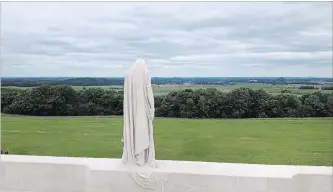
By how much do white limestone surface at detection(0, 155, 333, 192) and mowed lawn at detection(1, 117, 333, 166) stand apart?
1.59 metres

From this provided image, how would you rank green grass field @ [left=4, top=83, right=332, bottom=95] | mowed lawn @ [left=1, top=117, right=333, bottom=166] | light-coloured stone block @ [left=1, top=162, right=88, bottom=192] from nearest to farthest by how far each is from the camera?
light-coloured stone block @ [left=1, top=162, right=88, bottom=192], mowed lawn @ [left=1, top=117, right=333, bottom=166], green grass field @ [left=4, top=83, right=332, bottom=95]

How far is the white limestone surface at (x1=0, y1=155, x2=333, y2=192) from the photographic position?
3432mm

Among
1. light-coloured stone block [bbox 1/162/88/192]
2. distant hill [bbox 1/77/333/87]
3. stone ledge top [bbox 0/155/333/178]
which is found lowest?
light-coloured stone block [bbox 1/162/88/192]

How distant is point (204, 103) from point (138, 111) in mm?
2358

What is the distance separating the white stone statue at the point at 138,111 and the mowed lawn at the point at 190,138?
1.83 m

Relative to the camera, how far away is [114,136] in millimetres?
5793

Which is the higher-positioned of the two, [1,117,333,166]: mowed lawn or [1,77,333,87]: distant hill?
[1,77,333,87]: distant hill

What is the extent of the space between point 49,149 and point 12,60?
1.31 meters

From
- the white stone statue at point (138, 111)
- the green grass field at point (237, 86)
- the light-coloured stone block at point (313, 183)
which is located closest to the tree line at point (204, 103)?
the green grass field at point (237, 86)

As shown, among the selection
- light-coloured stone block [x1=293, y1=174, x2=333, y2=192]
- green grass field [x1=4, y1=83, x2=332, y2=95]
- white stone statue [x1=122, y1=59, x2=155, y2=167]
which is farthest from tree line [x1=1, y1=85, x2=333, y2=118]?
light-coloured stone block [x1=293, y1=174, x2=333, y2=192]

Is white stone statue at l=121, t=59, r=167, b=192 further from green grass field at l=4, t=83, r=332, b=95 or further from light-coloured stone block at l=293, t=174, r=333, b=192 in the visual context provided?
green grass field at l=4, t=83, r=332, b=95

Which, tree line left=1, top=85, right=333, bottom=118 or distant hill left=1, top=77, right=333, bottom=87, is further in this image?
tree line left=1, top=85, right=333, bottom=118

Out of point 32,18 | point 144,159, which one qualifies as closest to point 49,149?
point 32,18

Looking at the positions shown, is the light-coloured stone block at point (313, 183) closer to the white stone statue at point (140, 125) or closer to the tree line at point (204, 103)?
the white stone statue at point (140, 125)
